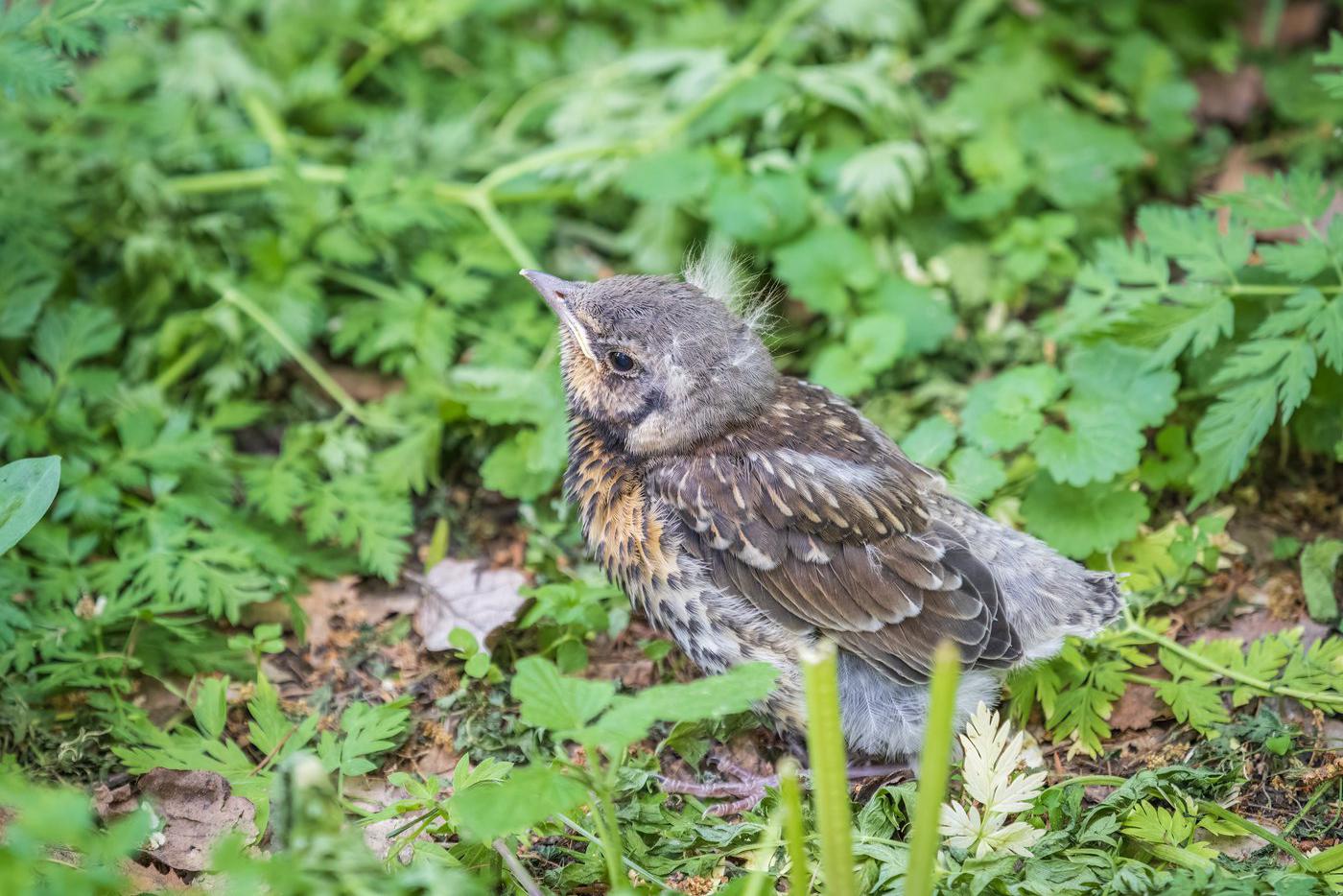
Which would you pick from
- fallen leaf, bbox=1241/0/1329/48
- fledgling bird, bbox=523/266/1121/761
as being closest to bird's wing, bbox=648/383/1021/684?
fledgling bird, bbox=523/266/1121/761

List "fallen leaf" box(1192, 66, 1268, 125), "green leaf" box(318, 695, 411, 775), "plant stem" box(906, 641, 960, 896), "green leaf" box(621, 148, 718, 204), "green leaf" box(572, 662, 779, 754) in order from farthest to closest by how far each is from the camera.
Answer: "fallen leaf" box(1192, 66, 1268, 125) → "green leaf" box(621, 148, 718, 204) → "green leaf" box(318, 695, 411, 775) → "green leaf" box(572, 662, 779, 754) → "plant stem" box(906, 641, 960, 896)

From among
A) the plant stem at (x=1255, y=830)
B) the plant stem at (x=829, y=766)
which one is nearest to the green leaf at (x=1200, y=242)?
the plant stem at (x=1255, y=830)

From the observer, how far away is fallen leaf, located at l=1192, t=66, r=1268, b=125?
216 inches

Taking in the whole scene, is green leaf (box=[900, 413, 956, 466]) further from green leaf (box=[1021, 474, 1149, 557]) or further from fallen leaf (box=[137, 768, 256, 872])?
fallen leaf (box=[137, 768, 256, 872])

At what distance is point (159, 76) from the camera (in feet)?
17.5

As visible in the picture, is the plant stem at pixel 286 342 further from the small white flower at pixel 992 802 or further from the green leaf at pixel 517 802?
the small white flower at pixel 992 802

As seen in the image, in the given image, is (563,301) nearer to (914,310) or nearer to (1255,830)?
(914,310)

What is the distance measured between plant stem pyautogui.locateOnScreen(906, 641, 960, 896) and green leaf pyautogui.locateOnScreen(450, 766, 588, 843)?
2.25ft

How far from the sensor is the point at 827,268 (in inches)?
182

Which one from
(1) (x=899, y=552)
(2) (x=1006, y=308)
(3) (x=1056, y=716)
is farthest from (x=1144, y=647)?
(2) (x=1006, y=308)

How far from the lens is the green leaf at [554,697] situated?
101 inches

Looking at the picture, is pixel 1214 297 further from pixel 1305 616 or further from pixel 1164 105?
pixel 1164 105

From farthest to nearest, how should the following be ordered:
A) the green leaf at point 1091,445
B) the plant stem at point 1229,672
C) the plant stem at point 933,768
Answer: the green leaf at point 1091,445
the plant stem at point 1229,672
the plant stem at point 933,768

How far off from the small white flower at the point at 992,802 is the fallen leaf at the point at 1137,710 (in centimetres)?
69
